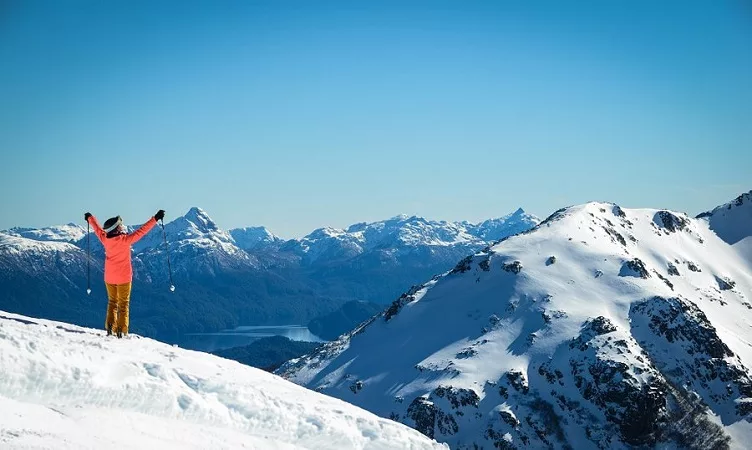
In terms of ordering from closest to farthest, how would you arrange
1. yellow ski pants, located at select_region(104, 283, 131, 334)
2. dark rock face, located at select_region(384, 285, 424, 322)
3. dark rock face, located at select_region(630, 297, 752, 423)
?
1. yellow ski pants, located at select_region(104, 283, 131, 334)
2. dark rock face, located at select_region(630, 297, 752, 423)
3. dark rock face, located at select_region(384, 285, 424, 322)

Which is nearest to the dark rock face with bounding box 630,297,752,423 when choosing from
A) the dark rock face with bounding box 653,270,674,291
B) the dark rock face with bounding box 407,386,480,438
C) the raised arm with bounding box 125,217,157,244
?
the dark rock face with bounding box 653,270,674,291

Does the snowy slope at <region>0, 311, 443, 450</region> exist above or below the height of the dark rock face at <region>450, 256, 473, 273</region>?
below

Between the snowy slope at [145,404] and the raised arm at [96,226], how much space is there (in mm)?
3531

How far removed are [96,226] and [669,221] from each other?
20137 cm

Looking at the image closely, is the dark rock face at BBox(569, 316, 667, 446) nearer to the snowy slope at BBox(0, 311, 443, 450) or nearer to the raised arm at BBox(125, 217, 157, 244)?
the snowy slope at BBox(0, 311, 443, 450)

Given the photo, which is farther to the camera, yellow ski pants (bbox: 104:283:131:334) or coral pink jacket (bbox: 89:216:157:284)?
coral pink jacket (bbox: 89:216:157:284)

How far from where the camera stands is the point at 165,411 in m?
17.2

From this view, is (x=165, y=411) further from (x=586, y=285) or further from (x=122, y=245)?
(x=586, y=285)

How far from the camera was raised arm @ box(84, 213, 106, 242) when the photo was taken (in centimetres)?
2272

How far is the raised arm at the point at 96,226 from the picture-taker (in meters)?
22.7

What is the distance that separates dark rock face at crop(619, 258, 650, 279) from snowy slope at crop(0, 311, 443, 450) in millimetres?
145032

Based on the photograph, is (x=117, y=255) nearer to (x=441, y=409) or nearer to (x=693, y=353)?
(x=441, y=409)

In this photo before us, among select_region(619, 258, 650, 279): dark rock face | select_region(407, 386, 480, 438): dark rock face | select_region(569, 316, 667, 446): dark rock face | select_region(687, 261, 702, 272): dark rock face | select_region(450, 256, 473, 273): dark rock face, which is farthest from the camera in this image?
select_region(687, 261, 702, 272): dark rock face

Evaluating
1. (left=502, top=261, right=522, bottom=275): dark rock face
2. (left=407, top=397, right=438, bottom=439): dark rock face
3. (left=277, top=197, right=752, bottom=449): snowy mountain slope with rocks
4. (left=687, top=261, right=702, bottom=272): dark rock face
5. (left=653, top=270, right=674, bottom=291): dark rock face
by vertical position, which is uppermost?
(left=687, top=261, right=702, bottom=272): dark rock face
